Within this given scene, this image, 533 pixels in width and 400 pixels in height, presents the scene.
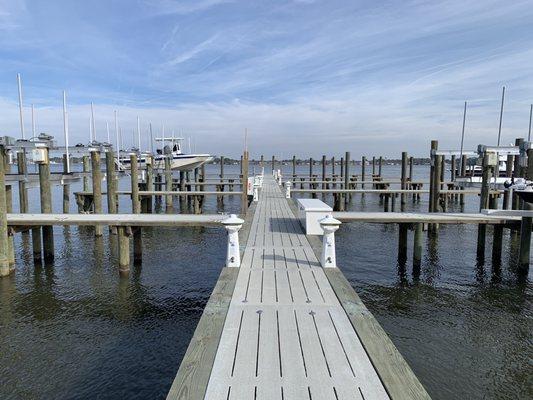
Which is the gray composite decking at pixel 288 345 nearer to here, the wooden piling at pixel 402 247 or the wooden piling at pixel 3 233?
the wooden piling at pixel 402 247

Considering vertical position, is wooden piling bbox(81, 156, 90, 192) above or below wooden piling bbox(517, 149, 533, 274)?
above

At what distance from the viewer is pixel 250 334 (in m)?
4.23

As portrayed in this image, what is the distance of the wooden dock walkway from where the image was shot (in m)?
3.25

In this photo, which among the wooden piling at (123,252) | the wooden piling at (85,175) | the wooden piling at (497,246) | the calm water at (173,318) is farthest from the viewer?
the wooden piling at (85,175)

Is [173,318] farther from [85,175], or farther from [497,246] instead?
[85,175]

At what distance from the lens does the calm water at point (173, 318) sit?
652cm

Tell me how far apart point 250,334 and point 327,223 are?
297 centimetres

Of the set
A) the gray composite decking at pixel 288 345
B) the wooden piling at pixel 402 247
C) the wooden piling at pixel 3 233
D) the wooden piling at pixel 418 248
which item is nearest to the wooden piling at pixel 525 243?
the wooden piling at pixel 418 248

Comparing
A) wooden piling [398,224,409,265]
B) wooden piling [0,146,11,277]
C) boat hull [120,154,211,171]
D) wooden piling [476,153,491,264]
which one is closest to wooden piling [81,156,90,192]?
wooden piling [0,146,11,277]

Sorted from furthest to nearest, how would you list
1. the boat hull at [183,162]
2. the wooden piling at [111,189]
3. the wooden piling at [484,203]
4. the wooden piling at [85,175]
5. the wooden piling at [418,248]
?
the boat hull at [183,162] < the wooden piling at [85,175] < the wooden piling at [111,189] < the wooden piling at [484,203] < the wooden piling at [418,248]

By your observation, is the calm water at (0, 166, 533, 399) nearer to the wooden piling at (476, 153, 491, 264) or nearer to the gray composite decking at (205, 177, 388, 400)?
the wooden piling at (476, 153, 491, 264)

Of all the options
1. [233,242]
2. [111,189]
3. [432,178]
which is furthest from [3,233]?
[432,178]

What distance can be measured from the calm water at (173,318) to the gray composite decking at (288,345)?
2.39m

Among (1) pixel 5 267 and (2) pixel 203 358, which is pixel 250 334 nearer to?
(2) pixel 203 358
